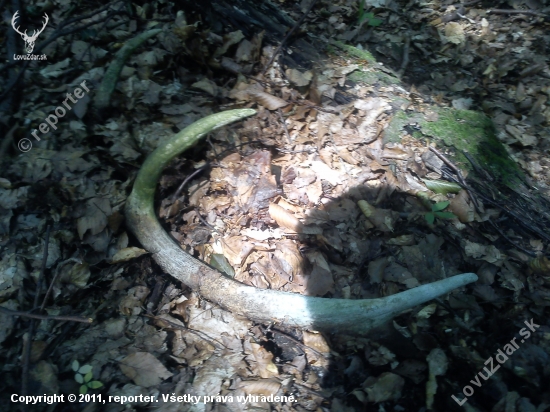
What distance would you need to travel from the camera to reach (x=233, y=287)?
2064 millimetres

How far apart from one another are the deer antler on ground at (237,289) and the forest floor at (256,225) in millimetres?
79

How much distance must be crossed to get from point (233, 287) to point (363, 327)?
0.73m

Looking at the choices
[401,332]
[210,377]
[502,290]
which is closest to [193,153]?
[210,377]

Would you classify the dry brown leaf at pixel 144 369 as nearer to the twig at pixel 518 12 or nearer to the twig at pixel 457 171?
the twig at pixel 457 171

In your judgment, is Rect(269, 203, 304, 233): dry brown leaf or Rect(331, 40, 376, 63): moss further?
Rect(331, 40, 376, 63): moss

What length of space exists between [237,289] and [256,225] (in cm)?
49

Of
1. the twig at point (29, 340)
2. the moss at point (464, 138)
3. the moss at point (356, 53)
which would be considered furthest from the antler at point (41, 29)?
the moss at point (464, 138)

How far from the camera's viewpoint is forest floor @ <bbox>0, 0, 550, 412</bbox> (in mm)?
1836

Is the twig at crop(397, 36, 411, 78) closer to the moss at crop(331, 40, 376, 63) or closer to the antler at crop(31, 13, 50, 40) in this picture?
the moss at crop(331, 40, 376, 63)

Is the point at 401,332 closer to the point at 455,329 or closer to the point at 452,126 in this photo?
the point at 455,329

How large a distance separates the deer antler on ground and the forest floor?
8 cm

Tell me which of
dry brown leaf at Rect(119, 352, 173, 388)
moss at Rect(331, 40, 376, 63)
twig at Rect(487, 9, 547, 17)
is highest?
twig at Rect(487, 9, 547, 17)

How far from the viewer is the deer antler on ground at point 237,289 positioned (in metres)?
1.98

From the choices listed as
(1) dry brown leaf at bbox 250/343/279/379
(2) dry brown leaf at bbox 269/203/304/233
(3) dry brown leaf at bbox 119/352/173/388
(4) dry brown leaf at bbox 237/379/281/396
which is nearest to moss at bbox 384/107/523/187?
(2) dry brown leaf at bbox 269/203/304/233
